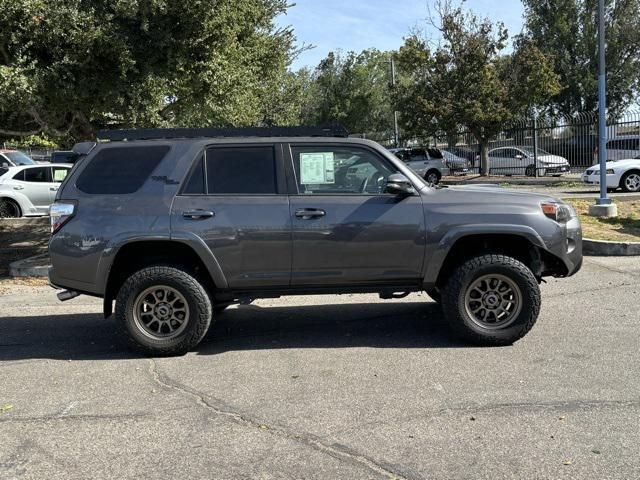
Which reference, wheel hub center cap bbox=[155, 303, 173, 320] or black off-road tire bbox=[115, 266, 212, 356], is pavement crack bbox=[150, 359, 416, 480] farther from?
wheel hub center cap bbox=[155, 303, 173, 320]

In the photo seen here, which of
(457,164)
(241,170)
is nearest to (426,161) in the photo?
(457,164)

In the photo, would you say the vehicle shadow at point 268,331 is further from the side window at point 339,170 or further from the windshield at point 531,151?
the windshield at point 531,151

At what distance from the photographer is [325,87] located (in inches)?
2114

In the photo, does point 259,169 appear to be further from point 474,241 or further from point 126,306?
point 474,241

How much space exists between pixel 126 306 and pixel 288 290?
1.43 meters

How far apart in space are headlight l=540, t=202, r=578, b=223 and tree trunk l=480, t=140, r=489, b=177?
24432mm

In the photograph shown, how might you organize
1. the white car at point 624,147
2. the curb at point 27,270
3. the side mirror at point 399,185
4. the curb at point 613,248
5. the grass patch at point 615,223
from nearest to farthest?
the side mirror at point 399,185
the curb at point 27,270
the curb at point 613,248
the grass patch at point 615,223
the white car at point 624,147

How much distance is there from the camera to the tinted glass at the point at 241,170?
219 inches

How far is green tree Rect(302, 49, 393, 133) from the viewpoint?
52.1 meters

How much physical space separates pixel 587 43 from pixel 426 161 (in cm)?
1837

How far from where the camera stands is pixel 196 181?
5.55 m

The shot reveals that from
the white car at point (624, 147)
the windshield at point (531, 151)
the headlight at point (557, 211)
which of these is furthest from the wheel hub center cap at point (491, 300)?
Result: the windshield at point (531, 151)

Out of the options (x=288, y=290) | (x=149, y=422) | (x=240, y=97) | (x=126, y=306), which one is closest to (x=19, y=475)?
(x=149, y=422)

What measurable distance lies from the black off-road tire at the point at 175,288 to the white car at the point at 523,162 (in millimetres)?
25402
